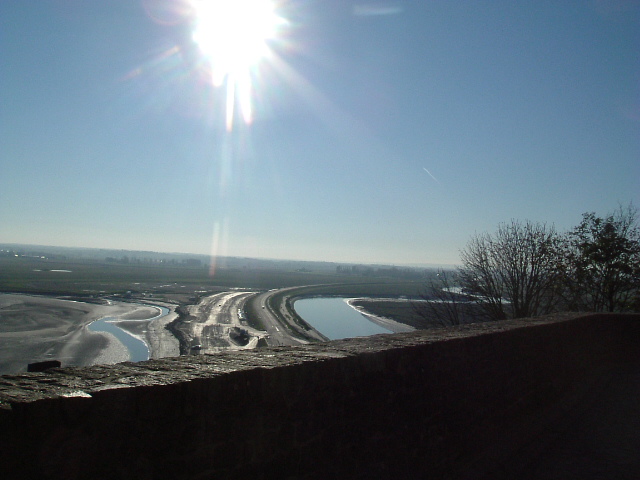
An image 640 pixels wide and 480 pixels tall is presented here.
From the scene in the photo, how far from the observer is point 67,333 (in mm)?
31453

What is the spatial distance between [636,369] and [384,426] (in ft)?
30.0

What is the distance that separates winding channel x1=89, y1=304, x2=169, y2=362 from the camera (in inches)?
1029

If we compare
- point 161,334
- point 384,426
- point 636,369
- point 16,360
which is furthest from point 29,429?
point 161,334

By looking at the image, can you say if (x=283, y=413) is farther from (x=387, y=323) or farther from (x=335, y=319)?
(x=335, y=319)

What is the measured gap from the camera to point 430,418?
4.36 m

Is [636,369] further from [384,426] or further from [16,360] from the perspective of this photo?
[16,360]

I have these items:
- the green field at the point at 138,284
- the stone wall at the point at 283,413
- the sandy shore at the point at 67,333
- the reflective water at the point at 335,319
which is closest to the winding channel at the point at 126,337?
the sandy shore at the point at 67,333

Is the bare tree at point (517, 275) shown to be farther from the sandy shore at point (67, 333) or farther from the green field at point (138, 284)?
the green field at point (138, 284)

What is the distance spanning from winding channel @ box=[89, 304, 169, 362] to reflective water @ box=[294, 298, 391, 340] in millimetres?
13081

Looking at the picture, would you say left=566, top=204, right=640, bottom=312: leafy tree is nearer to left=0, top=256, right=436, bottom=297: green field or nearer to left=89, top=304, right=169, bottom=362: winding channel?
left=89, top=304, right=169, bottom=362: winding channel

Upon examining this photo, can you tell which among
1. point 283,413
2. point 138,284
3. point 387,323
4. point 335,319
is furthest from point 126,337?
point 138,284

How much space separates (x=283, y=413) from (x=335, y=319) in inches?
1870

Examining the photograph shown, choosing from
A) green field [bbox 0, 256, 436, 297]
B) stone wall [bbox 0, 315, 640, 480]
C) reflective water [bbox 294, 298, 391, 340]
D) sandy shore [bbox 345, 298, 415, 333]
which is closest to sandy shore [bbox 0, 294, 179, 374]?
green field [bbox 0, 256, 436, 297]

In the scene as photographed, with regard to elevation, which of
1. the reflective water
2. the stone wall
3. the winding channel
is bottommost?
the winding channel
